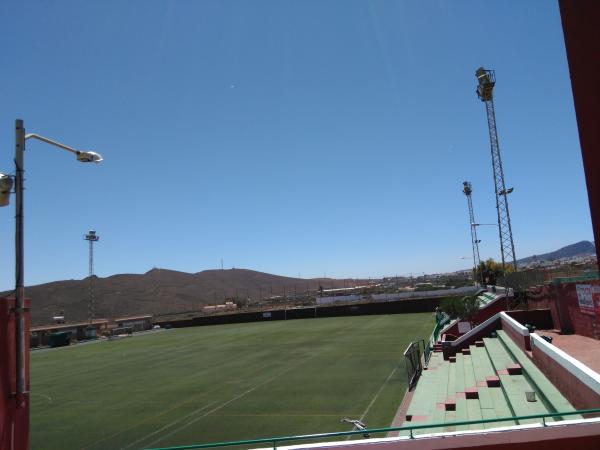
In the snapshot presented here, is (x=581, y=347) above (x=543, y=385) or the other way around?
above

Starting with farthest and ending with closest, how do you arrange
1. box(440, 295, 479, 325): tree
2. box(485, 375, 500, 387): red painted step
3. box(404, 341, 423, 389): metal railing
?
box(440, 295, 479, 325): tree < box(404, 341, 423, 389): metal railing < box(485, 375, 500, 387): red painted step

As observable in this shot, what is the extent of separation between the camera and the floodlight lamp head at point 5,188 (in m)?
6.48

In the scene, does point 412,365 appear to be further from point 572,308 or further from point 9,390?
point 9,390

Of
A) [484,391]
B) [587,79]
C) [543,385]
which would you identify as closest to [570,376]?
[543,385]

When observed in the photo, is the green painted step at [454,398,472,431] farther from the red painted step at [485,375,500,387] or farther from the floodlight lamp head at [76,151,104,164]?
the floodlight lamp head at [76,151,104,164]

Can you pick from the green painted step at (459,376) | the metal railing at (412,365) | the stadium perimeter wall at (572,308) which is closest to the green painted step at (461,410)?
the green painted step at (459,376)

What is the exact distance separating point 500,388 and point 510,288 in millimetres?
22139

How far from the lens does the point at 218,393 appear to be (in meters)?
19.9

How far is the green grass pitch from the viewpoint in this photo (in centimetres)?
1448

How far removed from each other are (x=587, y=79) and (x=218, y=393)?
58.7ft

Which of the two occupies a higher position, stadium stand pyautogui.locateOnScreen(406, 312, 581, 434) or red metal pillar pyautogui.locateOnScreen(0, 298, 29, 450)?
red metal pillar pyautogui.locateOnScreen(0, 298, 29, 450)

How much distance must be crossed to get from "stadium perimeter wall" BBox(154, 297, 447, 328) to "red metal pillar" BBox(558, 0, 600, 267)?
167 ft

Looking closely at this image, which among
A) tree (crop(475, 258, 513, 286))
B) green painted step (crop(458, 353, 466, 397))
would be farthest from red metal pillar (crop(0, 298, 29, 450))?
tree (crop(475, 258, 513, 286))

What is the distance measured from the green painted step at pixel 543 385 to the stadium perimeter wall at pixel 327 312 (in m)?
40.0
